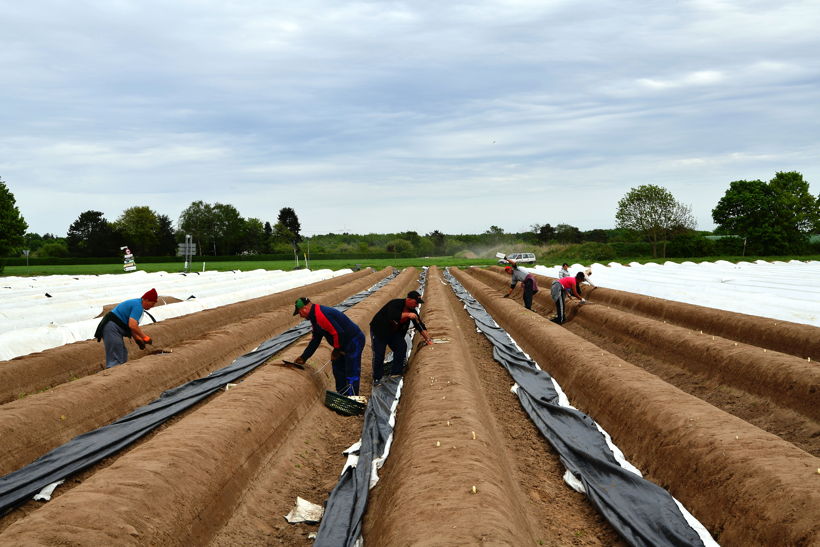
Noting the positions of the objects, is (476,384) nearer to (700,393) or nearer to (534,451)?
(534,451)

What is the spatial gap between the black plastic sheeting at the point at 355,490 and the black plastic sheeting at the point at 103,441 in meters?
2.93

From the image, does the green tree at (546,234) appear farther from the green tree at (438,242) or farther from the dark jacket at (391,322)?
the dark jacket at (391,322)

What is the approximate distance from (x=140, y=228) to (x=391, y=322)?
107783mm

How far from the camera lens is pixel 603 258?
195ft

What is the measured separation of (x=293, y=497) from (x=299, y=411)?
7.44 ft

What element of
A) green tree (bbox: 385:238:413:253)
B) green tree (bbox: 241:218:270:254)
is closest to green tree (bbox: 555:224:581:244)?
green tree (bbox: 385:238:413:253)

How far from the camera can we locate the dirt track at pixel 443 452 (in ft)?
14.7

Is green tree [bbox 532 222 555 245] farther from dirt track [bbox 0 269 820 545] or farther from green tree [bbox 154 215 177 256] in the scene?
dirt track [bbox 0 269 820 545]

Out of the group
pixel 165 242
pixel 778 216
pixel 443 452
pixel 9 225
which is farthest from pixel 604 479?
pixel 165 242

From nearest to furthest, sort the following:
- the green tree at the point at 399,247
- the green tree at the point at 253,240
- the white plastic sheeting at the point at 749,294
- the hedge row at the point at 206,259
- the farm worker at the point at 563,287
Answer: the white plastic sheeting at the point at 749,294, the farm worker at the point at 563,287, the hedge row at the point at 206,259, the green tree at the point at 399,247, the green tree at the point at 253,240

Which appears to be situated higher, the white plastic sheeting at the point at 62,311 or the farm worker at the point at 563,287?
the farm worker at the point at 563,287

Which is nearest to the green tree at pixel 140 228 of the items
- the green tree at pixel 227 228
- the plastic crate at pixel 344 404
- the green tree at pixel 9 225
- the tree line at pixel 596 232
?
the tree line at pixel 596 232

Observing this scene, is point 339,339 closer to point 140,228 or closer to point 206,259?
point 206,259

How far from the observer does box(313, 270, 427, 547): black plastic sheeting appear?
493 cm
